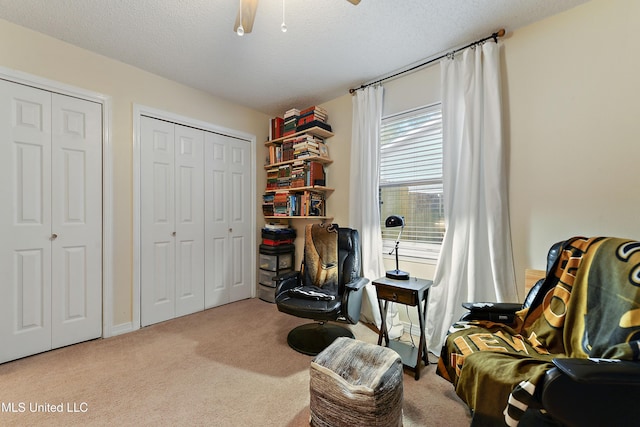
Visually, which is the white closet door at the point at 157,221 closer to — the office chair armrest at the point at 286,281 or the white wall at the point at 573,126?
the office chair armrest at the point at 286,281

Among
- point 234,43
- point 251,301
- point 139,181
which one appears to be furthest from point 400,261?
point 139,181

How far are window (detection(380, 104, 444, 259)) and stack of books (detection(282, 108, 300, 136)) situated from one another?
108 centimetres

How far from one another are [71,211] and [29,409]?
1.44 m

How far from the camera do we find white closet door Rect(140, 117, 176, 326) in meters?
2.67

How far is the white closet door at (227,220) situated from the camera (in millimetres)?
3172

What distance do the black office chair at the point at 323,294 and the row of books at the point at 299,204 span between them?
1.47ft

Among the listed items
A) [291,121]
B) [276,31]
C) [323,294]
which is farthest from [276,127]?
[323,294]

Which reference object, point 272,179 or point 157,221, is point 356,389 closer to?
point 157,221

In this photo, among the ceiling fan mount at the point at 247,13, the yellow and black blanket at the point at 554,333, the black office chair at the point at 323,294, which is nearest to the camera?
the yellow and black blanket at the point at 554,333

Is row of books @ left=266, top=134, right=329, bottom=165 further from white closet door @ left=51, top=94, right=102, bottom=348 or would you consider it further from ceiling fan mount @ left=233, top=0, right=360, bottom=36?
white closet door @ left=51, top=94, right=102, bottom=348

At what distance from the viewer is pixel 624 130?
1.60 metres

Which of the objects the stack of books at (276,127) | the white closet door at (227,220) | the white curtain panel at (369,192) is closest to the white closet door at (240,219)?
the white closet door at (227,220)

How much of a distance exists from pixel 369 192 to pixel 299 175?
915 mm

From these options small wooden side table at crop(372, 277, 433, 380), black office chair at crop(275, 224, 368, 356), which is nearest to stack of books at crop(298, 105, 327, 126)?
black office chair at crop(275, 224, 368, 356)
